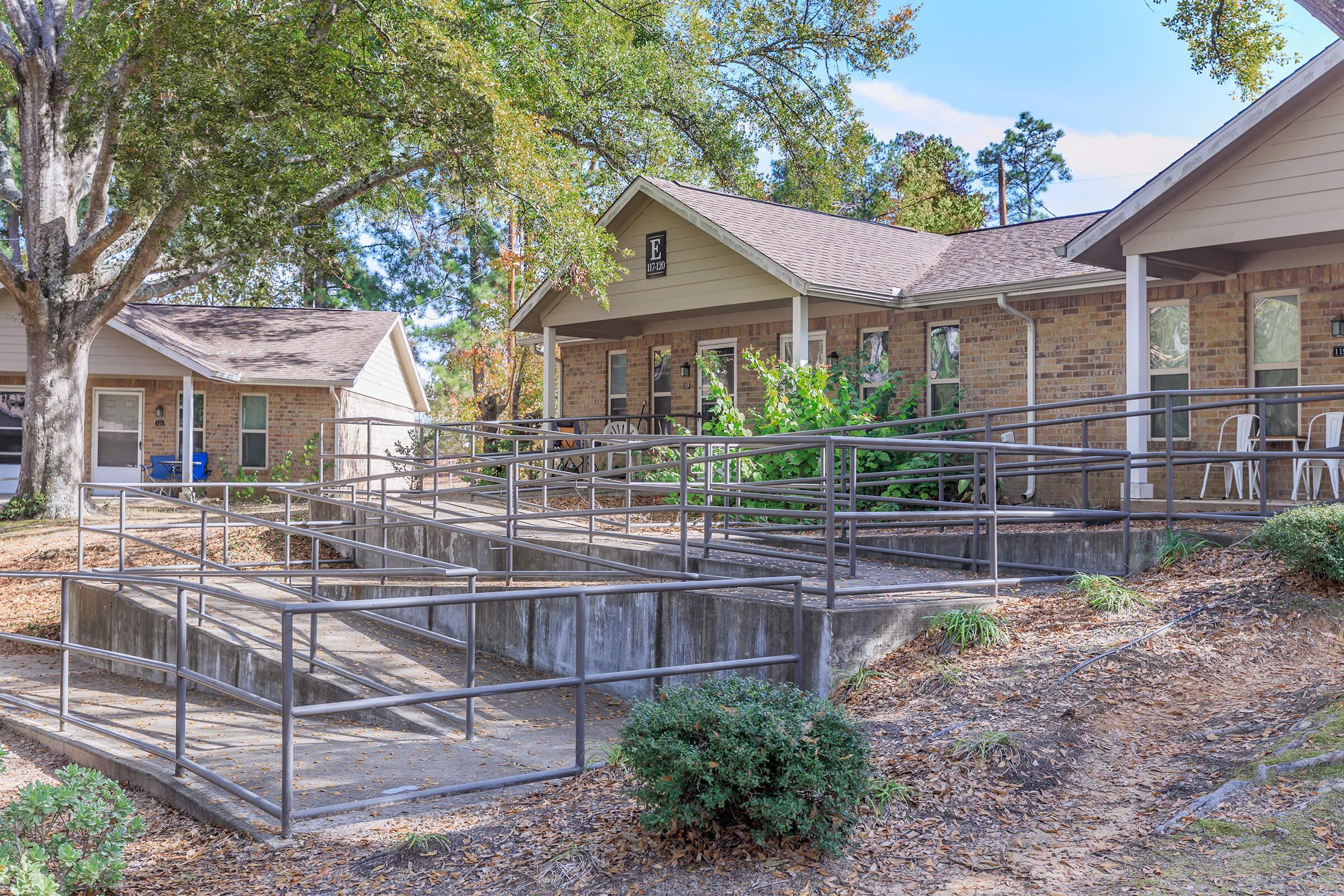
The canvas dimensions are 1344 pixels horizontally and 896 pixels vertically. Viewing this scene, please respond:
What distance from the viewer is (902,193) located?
36.7 meters

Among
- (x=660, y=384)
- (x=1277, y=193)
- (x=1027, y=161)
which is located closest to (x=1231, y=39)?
(x=1277, y=193)

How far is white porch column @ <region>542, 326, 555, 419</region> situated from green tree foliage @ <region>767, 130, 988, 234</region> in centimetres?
1182

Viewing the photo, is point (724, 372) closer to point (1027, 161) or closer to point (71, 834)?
point (71, 834)

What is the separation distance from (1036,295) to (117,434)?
19.3 metres

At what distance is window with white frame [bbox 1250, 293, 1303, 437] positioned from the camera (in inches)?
487

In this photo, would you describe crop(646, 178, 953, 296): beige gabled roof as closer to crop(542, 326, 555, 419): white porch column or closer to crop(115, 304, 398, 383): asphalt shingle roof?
crop(542, 326, 555, 419): white porch column

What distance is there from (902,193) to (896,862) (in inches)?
1358

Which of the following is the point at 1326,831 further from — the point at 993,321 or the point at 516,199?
the point at 516,199

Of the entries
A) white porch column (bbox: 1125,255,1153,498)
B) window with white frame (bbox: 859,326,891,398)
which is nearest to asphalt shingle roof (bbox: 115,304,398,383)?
window with white frame (bbox: 859,326,891,398)

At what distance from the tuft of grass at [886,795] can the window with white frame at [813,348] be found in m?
12.6

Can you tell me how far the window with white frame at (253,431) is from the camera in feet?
80.1

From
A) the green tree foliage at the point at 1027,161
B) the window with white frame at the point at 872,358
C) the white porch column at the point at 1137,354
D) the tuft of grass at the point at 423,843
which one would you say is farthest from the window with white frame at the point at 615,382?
the green tree foliage at the point at 1027,161

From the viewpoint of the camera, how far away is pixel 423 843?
4773 mm

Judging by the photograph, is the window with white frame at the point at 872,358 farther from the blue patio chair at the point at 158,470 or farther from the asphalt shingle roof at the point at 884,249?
the blue patio chair at the point at 158,470
